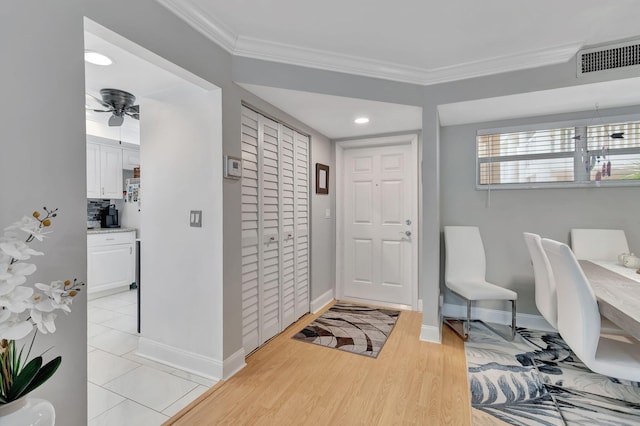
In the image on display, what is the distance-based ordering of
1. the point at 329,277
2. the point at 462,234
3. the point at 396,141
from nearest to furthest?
the point at 462,234 < the point at 396,141 < the point at 329,277

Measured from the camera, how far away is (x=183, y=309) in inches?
89.8

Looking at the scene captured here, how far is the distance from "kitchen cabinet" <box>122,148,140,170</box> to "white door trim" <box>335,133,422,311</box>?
3.31 meters

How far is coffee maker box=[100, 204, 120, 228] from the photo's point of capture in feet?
15.4

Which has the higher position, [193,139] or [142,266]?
[193,139]

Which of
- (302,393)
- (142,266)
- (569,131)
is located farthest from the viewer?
(569,131)

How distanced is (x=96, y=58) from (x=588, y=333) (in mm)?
3276

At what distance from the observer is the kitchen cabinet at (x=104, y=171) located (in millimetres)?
4281

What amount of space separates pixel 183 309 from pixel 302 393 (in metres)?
1.06

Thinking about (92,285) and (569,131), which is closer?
(569,131)

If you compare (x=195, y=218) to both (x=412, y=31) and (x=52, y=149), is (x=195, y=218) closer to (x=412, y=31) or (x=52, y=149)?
(x=52, y=149)

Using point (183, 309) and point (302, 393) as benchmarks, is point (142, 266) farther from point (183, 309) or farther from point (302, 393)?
point (302, 393)

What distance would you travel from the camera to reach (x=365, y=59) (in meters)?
2.41

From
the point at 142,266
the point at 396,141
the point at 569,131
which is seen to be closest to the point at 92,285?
the point at 142,266

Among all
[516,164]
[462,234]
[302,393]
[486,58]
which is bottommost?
[302,393]
